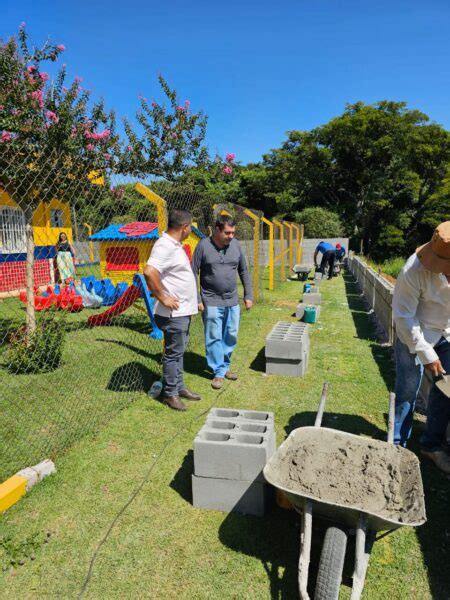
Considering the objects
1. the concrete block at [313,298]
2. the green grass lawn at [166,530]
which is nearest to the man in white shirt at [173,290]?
the green grass lawn at [166,530]

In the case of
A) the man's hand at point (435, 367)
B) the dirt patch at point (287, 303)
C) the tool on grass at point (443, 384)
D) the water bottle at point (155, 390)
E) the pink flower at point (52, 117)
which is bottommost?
the dirt patch at point (287, 303)

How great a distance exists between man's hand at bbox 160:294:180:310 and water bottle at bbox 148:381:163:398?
1175 mm

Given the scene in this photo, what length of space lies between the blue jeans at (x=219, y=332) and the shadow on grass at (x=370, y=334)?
1.96 metres

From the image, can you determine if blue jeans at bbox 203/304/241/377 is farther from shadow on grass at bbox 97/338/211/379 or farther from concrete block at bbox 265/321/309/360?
concrete block at bbox 265/321/309/360

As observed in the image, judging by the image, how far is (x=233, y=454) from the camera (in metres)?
2.75

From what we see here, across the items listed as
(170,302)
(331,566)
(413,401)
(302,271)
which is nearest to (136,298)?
(170,302)

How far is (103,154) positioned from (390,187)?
108 feet

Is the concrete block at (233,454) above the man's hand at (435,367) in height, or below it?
below

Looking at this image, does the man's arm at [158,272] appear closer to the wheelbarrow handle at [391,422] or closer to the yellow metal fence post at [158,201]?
the yellow metal fence post at [158,201]

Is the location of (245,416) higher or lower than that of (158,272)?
lower

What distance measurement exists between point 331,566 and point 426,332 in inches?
70.3

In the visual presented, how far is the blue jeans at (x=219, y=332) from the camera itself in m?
4.98

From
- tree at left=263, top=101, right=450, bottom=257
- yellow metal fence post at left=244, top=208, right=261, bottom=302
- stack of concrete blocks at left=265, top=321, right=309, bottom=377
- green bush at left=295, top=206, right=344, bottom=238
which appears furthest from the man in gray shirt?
tree at left=263, top=101, right=450, bottom=257

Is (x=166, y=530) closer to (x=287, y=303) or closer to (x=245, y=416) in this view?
(x=245, y=416)
